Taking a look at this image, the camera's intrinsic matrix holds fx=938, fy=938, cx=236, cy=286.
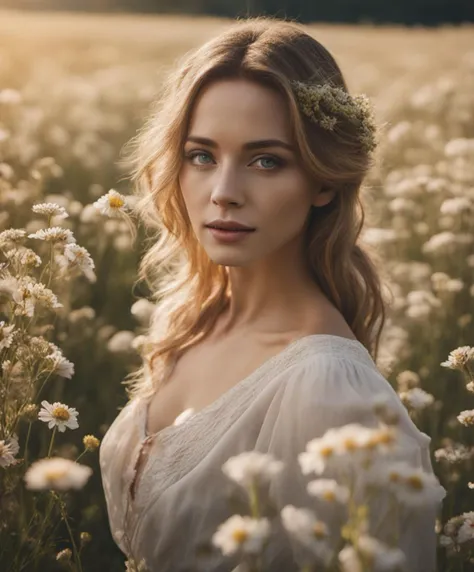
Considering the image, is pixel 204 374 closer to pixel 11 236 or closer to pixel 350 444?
pixel 11 236

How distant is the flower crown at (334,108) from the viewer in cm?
233

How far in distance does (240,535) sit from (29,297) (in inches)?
38.6

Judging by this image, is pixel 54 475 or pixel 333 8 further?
pixel 333 8

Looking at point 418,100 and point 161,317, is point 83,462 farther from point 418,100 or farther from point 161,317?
point 418,100

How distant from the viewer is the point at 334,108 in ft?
7.84

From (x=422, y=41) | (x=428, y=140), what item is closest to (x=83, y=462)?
(x=428, y=140)

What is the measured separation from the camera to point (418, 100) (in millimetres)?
7414

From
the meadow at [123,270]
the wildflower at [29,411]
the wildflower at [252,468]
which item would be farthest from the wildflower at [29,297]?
the wildflower at [252,468]

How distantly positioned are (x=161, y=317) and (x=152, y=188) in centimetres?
48

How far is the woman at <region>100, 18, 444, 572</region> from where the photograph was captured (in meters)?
2.17

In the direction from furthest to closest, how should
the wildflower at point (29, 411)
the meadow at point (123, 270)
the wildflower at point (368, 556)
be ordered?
the meadow at point (123, 270) → the wildflower at point (29, 411) → the wildflower at point (368, 556)

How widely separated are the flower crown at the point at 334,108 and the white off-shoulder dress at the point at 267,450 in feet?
1.80

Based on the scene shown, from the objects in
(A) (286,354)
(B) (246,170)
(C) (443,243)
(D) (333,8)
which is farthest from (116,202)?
(D) (333,8)

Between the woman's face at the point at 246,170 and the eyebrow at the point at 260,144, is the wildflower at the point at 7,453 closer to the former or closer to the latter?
the woman's face at the point at 246,170
